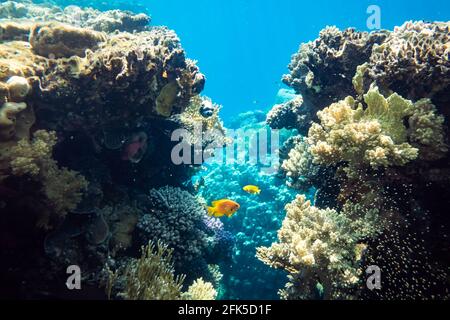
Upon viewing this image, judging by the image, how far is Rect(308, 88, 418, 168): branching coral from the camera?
3.86 metres

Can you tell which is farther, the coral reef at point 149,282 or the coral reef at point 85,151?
the coral reef at point 85,151

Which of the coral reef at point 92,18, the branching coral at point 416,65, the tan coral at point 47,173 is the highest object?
the coral reef at point 92,18

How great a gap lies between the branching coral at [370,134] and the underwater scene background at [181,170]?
0.02m

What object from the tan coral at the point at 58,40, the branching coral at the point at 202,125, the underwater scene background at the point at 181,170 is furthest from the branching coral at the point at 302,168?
the tan coral at the point at 58,40

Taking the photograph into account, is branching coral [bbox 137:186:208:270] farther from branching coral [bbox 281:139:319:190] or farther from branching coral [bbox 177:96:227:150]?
branching coral [bbox 281:139:319:190]

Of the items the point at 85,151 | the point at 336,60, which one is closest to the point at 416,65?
the point at 336,60

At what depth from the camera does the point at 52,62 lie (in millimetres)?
4898

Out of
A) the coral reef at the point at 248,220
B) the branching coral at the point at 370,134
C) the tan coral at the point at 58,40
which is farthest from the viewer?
the coral reef at the point at 248,220

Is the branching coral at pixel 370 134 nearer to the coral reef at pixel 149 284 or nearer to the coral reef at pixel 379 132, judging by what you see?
the coral reef at pixel 379 132

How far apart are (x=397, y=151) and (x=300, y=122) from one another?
3.61m

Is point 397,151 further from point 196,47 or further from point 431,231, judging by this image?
point 196,47

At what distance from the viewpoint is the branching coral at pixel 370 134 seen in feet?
Answer: 12.7
